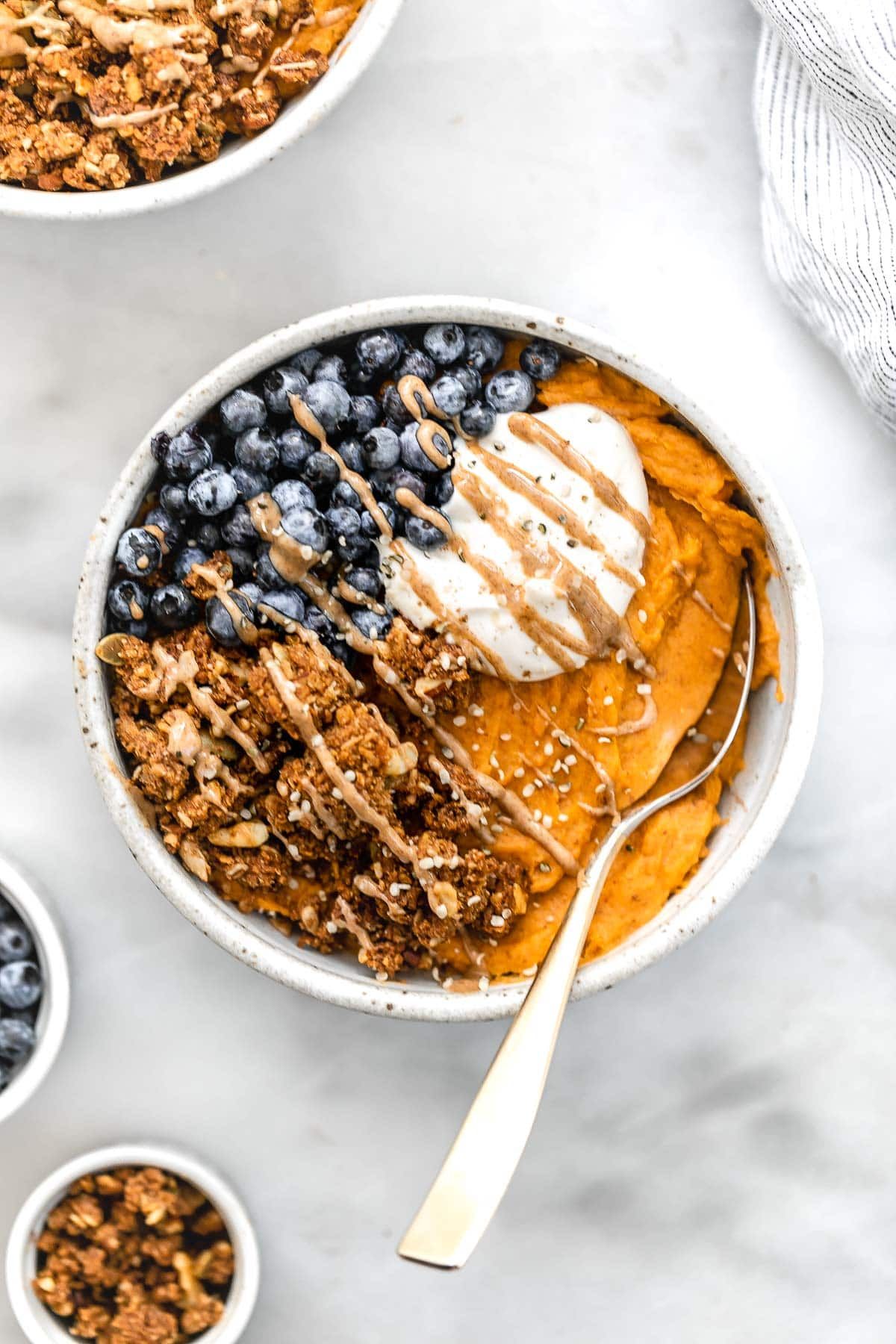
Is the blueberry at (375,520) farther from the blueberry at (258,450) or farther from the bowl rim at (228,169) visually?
the bowl rim at (228,169)

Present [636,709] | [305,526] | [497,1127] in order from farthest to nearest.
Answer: [636,709]
[305,526]
[497,1127]

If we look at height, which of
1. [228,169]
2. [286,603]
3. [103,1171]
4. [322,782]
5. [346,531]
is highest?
[228,169]

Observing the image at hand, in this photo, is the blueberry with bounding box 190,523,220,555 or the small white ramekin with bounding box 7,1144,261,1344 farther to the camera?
the small white ramekin with bounding box 7,1144,261,1344

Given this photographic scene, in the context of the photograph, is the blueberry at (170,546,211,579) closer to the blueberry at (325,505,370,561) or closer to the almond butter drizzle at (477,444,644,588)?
the blueberry at (325,505,370,561)

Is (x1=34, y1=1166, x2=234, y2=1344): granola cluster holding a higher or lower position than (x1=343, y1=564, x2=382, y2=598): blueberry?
lower

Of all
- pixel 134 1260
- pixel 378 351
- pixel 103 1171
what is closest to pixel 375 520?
pixel 378 351

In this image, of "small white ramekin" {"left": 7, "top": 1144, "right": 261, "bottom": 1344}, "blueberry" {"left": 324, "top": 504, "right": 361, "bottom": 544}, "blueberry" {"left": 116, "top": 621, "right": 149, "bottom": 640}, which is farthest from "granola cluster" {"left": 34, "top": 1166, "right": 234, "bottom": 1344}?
"blueberry" {"left": 324, "top": 504, "right": 361, "bottom": 544}

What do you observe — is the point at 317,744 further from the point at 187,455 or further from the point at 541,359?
the point at 541,359

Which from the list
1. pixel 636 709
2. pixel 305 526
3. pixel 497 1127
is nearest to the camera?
pixel 497 1127
